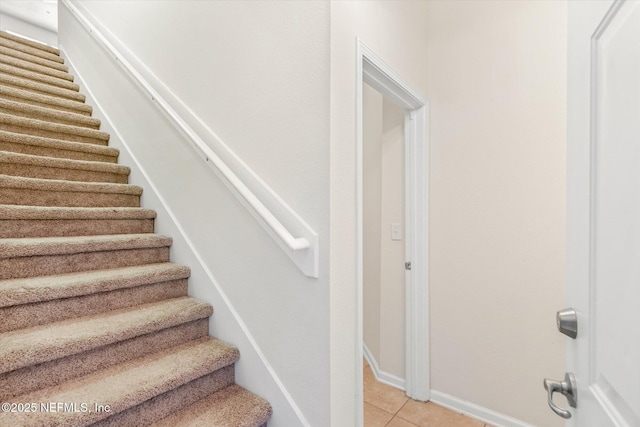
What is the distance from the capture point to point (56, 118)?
239cm

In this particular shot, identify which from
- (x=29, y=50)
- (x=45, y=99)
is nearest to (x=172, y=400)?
(x=45, y=99)

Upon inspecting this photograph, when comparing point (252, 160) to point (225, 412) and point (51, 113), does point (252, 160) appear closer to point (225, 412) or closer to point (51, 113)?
point (225, 412)

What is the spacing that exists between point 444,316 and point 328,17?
1864 millimetres

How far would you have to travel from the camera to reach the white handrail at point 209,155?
1267mm

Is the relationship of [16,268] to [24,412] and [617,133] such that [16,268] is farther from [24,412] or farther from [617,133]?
[617,133]

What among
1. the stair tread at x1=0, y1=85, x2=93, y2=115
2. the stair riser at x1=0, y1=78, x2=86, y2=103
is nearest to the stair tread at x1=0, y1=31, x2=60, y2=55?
the stair riser at x1=0, y1=78, x2=86, y2=103

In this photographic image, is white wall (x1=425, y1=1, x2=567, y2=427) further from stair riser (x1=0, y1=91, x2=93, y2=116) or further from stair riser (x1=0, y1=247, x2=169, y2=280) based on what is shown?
stair riser (x1=0, y1=91, x2=93, y2=116)

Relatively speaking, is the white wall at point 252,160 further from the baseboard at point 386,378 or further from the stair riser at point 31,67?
the stair riser at point 31,67

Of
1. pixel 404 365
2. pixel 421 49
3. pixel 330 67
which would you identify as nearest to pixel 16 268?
pixel 330 67

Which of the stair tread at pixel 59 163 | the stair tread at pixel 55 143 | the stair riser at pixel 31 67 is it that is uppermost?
the stair riser at pixel 31 67

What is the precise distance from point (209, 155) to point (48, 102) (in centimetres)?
189

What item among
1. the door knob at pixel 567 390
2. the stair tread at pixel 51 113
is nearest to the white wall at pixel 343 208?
the door knob at pixel 567 390

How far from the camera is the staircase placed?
44.7 inches

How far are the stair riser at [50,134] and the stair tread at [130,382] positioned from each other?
179 cm
